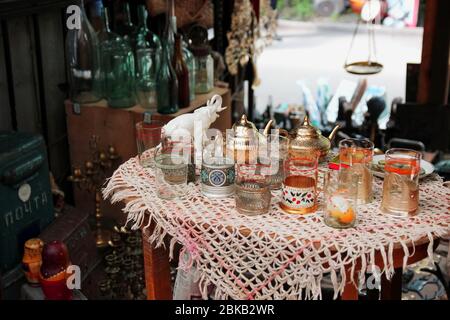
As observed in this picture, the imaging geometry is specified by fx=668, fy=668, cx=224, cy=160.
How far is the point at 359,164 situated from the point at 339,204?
18cm

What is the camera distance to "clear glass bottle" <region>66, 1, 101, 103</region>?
2.78 m

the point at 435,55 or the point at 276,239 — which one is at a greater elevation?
the point at 435,55

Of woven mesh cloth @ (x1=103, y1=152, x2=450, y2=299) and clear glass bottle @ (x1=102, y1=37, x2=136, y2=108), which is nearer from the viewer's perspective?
woven mesh cloth @ (x1=103, y1=152, x2=450, y2=299)

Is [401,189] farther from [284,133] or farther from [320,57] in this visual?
[320,57]

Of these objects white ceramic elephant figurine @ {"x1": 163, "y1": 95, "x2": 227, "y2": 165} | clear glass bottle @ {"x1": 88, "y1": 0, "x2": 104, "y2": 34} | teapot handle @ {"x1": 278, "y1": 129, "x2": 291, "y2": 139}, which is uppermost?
clear glass bottle @ {"x1": 88, "y1": 0, "x2": 104, "y2": 34}

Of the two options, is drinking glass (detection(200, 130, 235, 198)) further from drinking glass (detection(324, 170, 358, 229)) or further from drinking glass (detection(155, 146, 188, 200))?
drinking glass (detection(324, 170, 358, 229))

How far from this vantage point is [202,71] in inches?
121

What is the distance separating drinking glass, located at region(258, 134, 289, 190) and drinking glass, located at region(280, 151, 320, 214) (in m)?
0.07

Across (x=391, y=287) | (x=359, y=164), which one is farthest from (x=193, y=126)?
(x=391, y=287)

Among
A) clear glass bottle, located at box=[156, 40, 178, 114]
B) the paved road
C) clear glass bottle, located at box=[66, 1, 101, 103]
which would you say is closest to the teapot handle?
clear glass bottle, located at box=[156, 40, 178, 114]

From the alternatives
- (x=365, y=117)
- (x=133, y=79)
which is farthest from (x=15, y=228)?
(x=365, y=117)

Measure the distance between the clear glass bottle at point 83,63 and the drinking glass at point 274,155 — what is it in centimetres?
133

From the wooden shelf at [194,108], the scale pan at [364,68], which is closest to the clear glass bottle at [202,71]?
the wooden shelf at [194,108]

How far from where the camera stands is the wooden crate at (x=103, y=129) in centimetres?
275
